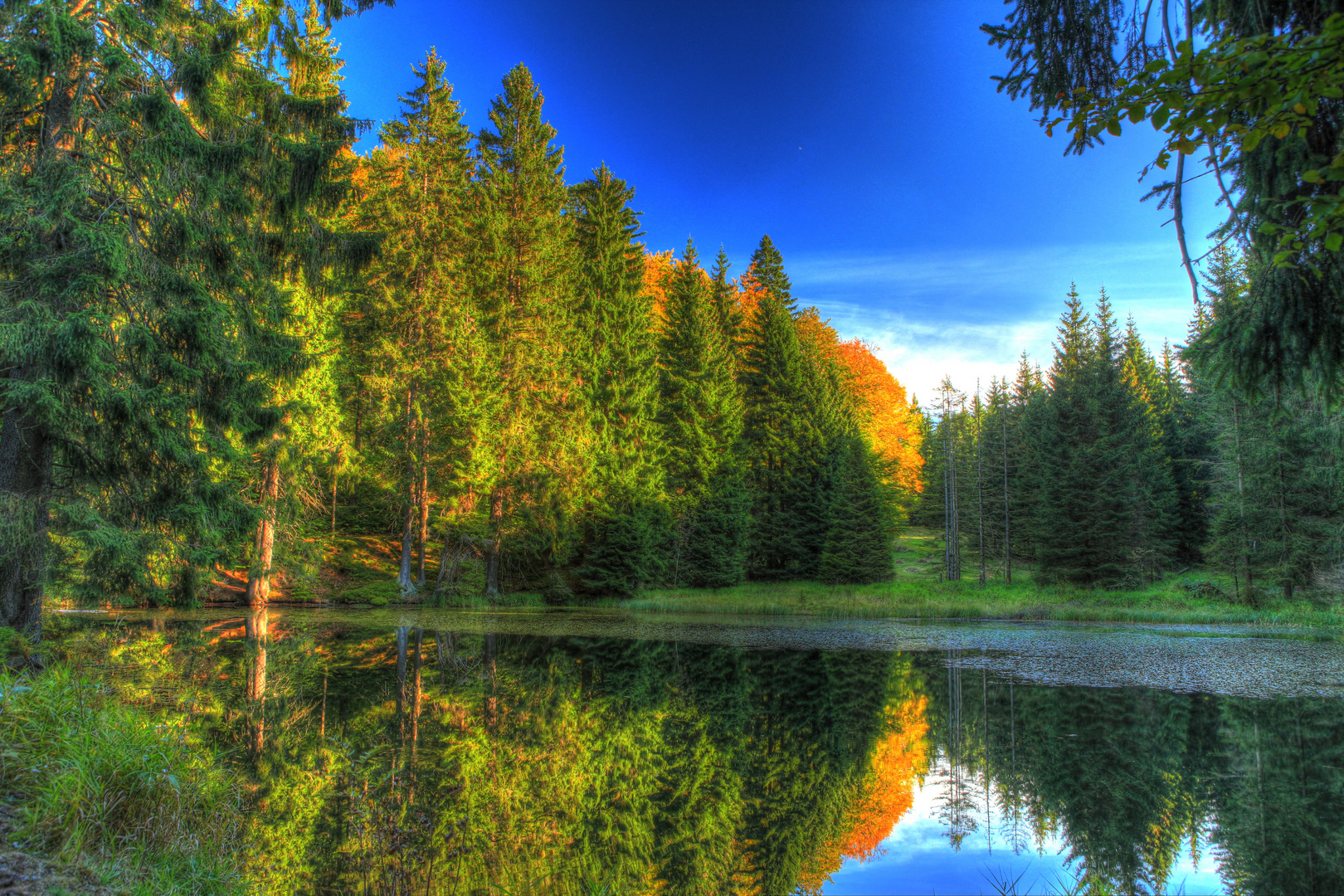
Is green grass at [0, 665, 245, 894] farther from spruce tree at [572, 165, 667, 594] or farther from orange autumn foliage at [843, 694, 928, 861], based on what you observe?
spruce tree at [572, 165, 667, 594]

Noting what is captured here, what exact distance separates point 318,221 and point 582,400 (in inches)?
542

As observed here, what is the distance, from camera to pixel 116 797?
353 cm

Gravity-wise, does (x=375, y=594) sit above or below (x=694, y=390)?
below

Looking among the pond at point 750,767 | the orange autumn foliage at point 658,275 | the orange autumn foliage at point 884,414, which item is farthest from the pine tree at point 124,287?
the orange autumn foliage at point 884,414

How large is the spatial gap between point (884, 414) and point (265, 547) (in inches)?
1220

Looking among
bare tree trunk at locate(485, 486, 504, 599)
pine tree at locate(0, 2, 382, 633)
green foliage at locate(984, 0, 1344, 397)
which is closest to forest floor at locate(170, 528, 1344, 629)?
bare tree trunk at locate(485, 486, 504, 599)

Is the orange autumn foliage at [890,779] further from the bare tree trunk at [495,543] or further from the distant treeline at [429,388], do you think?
the bare tree trunk at [495,543]

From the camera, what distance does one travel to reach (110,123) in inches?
297

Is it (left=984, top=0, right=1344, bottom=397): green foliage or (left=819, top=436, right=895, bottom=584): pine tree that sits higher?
(left=984, top=0, right=1344, bottom=397): green foliage

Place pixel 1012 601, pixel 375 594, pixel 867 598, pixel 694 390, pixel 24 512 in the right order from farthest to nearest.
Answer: pixel 694 390 < pixel 867 598 < pixel 1012 601 < pixel 375 594 < pixel 24 512

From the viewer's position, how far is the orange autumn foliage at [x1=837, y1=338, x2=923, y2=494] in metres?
36.8

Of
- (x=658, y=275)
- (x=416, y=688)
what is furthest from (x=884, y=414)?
(x=416, y=688)

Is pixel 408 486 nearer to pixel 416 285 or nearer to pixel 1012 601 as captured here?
pixel 416 285

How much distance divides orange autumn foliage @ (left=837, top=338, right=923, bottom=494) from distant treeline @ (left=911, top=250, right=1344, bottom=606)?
2.29m
